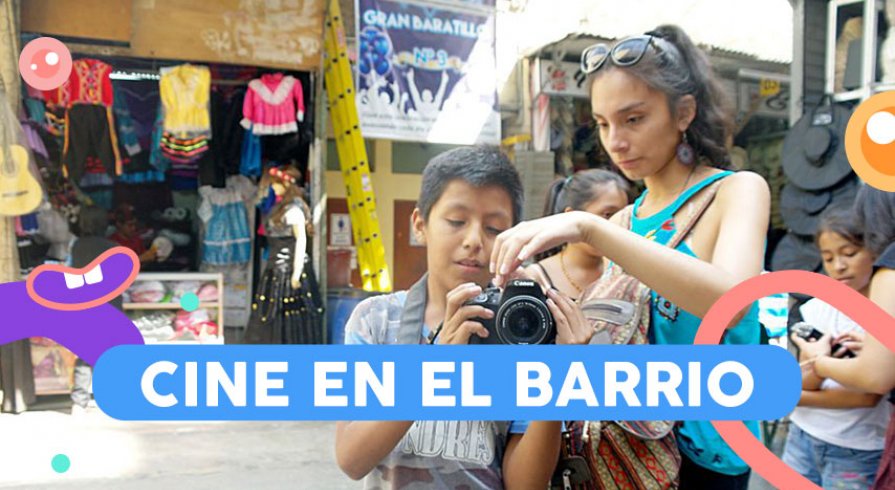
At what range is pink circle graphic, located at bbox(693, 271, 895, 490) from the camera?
87 cm

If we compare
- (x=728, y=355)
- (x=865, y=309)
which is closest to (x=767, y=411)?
(x=728, y=355)

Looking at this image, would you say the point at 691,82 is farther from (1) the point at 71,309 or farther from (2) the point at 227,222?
(2) the point at 227,222

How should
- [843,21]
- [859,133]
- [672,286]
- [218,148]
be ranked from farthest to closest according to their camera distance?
[218,148]
[843,21]
[859,133]
[672,286]

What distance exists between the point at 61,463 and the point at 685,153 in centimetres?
115

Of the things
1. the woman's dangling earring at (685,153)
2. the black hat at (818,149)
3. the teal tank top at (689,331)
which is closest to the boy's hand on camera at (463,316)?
the teal tank top at (689,331)

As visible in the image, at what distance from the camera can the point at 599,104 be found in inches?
37.2

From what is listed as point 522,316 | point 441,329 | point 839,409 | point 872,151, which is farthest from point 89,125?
point 839,409

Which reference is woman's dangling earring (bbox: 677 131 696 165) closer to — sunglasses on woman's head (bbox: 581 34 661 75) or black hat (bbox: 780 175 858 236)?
sunglasses on woman's head (bbox: 581 34 661 75)

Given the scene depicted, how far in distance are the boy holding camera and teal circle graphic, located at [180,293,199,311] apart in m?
0.37

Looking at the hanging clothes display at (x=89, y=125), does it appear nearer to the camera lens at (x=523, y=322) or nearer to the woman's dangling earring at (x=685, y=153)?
the camera lens at (x=523, y=322)

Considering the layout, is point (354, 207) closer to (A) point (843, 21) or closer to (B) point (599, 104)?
(B) point (599, 104)

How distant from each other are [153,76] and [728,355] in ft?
3.64

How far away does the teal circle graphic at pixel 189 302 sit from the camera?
1.18 meters

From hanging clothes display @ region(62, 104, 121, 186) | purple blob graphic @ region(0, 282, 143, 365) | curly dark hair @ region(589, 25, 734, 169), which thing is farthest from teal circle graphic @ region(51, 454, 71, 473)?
curly dark hair @ region(589, 25, 734, 169)
